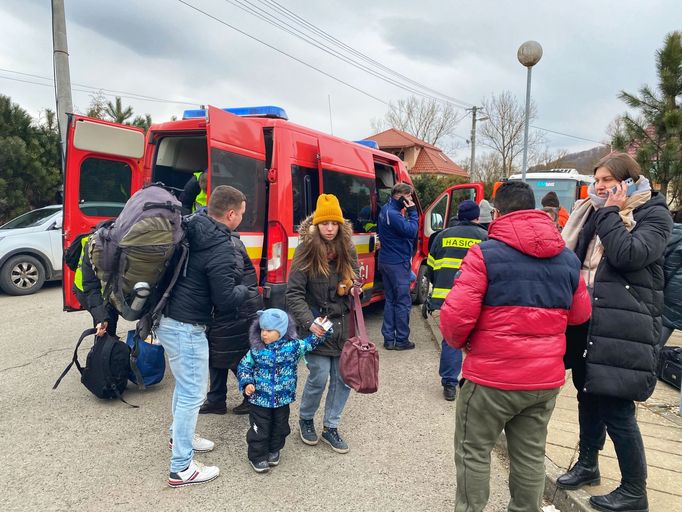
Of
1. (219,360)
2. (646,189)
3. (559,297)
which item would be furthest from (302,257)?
(646,189)

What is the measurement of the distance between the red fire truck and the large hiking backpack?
48.7 inches

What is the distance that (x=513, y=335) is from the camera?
6.54ft

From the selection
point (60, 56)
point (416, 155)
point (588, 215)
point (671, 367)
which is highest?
point (416, 155)

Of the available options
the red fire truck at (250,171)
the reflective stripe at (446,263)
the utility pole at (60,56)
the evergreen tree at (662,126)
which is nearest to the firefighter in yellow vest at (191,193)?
the red fire truck at (250,171)

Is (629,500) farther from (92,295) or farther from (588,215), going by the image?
(92,295)

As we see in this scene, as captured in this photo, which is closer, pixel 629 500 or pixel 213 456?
pixel 629 500

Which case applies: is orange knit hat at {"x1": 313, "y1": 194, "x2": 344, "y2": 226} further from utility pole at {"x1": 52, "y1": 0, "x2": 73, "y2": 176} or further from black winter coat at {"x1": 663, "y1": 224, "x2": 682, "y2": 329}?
utility pole at {"x1": 52, "y1": 0, "x2": 73, "y2": 176}

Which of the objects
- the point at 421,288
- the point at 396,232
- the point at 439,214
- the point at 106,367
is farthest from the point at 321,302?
the point at 439,214

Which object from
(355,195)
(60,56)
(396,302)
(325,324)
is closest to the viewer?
(325,324)

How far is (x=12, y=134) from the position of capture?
11.5 metres

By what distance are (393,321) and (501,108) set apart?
36.8m

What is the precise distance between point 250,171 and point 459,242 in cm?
197

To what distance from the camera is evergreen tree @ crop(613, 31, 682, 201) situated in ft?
27.3

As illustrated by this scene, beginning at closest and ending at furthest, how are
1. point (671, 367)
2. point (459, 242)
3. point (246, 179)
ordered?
1. point (459, 242)
2. point (246, 179)
3. point (671, 367)
